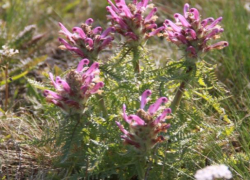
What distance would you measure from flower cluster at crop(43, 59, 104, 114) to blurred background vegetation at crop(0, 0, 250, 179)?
48 cm

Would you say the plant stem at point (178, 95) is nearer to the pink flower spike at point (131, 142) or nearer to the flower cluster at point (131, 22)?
the flower cluster at point (131, 22)

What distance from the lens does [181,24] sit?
242 cm

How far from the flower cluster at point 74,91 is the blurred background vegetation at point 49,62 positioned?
1.57 ft

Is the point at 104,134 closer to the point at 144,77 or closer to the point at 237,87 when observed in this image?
the point at 144,77

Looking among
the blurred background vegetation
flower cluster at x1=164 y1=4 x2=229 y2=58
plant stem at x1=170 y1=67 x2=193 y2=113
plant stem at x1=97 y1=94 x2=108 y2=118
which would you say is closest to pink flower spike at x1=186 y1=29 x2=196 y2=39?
flower cluster at x1=164 y1=4 x2=229 y2=58

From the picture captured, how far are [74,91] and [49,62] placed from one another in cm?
198

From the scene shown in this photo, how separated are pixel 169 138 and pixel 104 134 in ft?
1.23

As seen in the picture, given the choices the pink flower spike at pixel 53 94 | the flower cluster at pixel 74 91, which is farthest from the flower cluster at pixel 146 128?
the pink flower spike at pixel 53 94

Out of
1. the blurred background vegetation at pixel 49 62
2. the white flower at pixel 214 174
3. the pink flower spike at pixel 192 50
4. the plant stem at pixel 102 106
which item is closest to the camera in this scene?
the white flower at pixel 214 174

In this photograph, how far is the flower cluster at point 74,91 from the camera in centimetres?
218

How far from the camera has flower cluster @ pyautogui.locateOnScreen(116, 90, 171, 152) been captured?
2.11m

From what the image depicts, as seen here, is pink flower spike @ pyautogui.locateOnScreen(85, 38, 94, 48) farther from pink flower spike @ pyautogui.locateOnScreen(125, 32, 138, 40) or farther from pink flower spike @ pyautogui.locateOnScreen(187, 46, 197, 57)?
pink flower spike @ pyautogui.locateOnScreen(187, 46, 197, 57)

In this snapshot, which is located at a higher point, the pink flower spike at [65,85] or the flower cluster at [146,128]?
the pink flower spike at [65,85]

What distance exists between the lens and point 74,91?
2.20 metres
